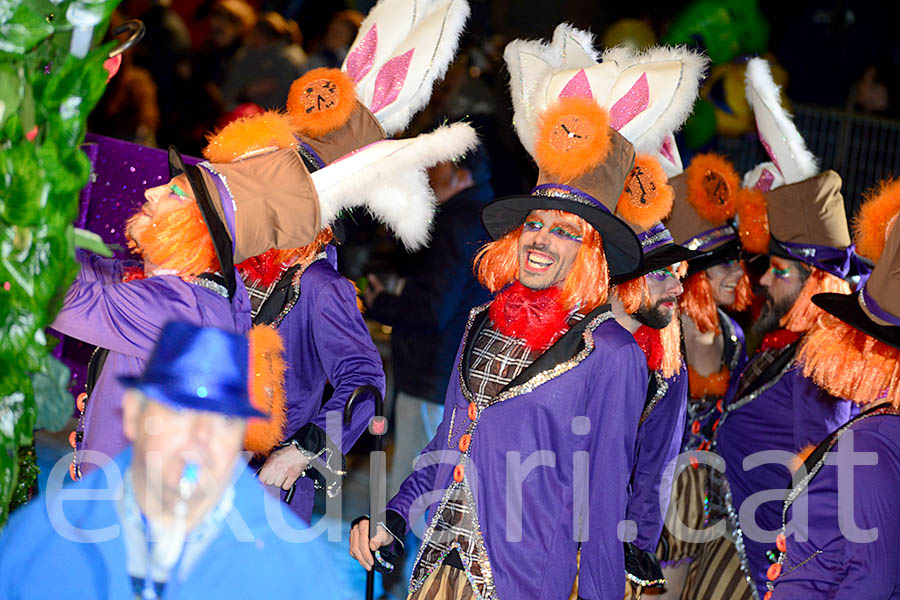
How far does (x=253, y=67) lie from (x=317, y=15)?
1.67m

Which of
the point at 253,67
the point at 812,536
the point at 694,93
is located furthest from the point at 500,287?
the point at 253,67

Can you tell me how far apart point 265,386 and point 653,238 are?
1911 mm

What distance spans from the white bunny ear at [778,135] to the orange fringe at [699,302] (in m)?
0.76

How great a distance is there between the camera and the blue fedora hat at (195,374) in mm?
2078

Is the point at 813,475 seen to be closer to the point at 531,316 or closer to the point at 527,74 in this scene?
the point at 531,316

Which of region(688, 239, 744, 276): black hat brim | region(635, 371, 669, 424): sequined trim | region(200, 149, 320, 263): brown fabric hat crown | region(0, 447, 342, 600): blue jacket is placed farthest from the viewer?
region(688, 239, 744, 276): black hat brim

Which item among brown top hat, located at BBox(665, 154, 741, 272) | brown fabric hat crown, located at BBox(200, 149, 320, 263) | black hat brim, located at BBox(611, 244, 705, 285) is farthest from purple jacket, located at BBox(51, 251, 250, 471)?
brown top hat, located at BBox(665, 154, 741, 272)

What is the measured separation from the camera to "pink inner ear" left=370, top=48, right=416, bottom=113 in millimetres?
4242

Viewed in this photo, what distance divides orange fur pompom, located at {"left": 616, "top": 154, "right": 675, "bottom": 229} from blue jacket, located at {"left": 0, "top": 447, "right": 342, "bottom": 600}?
89.1 inches

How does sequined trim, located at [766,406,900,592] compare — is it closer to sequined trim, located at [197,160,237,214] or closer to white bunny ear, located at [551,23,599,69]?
white bunny ear, located at [551,23,599,69]

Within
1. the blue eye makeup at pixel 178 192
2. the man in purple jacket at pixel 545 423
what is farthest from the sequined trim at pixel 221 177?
the man in purple jacket at pixel 545 423

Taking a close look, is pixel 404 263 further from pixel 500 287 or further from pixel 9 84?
pixel 9 84

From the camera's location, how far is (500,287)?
3.77m

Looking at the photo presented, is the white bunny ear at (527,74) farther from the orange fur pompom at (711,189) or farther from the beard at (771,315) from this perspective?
the beard at (771,315)
